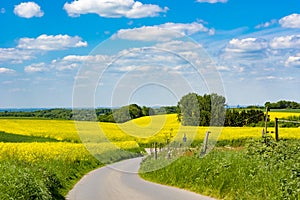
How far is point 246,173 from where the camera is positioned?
1550 cm

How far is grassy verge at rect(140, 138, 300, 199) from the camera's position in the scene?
1338cm

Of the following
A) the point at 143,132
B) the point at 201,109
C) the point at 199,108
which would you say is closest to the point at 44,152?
the point at 199,108

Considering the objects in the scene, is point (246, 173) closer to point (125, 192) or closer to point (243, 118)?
point (125, 192)

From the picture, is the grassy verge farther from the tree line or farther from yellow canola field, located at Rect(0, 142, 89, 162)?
yellow canola field, located at Rect(0, 142, 89, 162)

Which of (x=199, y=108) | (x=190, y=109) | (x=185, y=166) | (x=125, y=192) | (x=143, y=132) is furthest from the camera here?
(x=143, y=132)

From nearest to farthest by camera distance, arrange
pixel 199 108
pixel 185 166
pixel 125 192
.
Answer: pixel 125 192 < pixel 185 166 < pixel 199 108

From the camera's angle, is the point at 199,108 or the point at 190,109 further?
the point at 199,108

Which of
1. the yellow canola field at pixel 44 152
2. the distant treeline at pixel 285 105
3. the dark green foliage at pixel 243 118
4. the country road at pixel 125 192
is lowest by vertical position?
the country road at pixel 125 192

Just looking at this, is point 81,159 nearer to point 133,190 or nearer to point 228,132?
point 133,190

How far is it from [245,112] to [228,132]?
19.8 m

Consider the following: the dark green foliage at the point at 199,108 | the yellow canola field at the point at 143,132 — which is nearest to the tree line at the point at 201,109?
the dark green foliage at the point at 199,108

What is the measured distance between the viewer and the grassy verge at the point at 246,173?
1338 cm

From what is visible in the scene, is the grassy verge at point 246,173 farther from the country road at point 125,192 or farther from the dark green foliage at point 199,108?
the dark green foliage at point 199,108

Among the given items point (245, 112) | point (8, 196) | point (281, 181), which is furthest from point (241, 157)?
point (245, 112)
